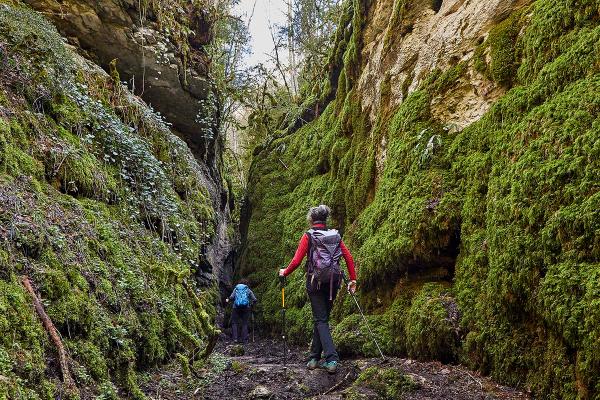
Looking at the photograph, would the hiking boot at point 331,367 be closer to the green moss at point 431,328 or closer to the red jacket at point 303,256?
the green moss at point 431,328

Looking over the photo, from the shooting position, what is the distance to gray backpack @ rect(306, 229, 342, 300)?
19.7 feet

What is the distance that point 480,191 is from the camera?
5488 millimetres

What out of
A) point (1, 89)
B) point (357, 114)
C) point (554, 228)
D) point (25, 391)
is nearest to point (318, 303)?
point (554, 228)

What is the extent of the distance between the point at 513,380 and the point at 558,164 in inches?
78.6

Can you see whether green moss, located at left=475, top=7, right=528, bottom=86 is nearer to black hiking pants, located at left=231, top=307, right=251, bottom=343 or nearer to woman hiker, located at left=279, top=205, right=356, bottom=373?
woman hiker, located at left=279, top=205, right=356, bottom=373

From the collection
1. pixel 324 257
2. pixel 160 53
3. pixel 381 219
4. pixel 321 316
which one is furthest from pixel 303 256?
pixel 160 53

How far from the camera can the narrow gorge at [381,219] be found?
11.9ft

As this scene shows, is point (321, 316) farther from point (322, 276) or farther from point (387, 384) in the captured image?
point (387, 384)

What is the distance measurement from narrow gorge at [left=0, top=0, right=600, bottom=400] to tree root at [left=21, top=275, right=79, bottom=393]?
→ 1cm

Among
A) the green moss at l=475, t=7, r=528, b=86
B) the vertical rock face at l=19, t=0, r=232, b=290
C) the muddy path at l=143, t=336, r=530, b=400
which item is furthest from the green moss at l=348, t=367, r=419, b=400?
the vertical rock face at l=19, t=0, r=232, b=290

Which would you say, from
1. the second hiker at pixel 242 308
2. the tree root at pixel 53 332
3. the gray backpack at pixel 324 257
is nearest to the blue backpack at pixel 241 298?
the second hiker at pixel 242 308

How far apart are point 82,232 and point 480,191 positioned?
15.0 ft

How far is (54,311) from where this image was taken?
3.56 meters

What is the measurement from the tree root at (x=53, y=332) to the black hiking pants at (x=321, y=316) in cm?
336
